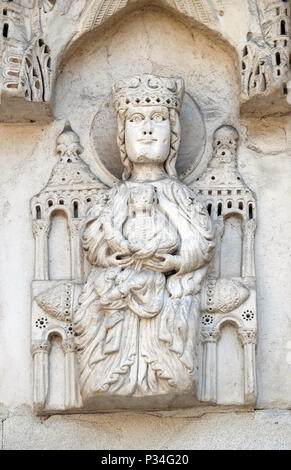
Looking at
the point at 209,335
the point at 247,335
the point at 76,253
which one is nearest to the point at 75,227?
the point at 76,253

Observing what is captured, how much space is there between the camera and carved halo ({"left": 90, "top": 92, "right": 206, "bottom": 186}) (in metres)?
8.12

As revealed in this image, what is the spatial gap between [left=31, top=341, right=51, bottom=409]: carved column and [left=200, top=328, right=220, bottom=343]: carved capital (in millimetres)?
619

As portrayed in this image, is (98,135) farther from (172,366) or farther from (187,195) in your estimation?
(172,366)

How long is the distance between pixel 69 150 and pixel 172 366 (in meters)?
1.13

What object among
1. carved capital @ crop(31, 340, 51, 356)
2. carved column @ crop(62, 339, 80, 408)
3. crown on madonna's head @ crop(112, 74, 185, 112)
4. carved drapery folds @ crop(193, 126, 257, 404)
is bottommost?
carved column @ crop(62, 339, 80, 408)

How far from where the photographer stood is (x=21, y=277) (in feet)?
26.1

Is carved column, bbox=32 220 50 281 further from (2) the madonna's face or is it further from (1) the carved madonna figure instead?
(2) the madonna's face

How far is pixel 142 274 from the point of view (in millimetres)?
7570

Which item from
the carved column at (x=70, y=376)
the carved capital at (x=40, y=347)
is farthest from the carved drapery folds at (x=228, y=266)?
the carved capital at (x=40, y=347)

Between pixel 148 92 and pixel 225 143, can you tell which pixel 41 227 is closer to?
pixel 148 92

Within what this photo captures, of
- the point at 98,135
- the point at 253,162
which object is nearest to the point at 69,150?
the point at 98,135

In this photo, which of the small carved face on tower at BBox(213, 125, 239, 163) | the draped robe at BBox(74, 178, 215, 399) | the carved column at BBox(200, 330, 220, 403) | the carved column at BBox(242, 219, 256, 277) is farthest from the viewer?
the small carved face on tower at BBox(213, 125, 239, 163)

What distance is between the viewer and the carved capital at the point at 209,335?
7703 millimetres

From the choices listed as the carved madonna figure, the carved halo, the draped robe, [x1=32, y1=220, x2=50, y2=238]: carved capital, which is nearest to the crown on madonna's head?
the carved madonna figure
